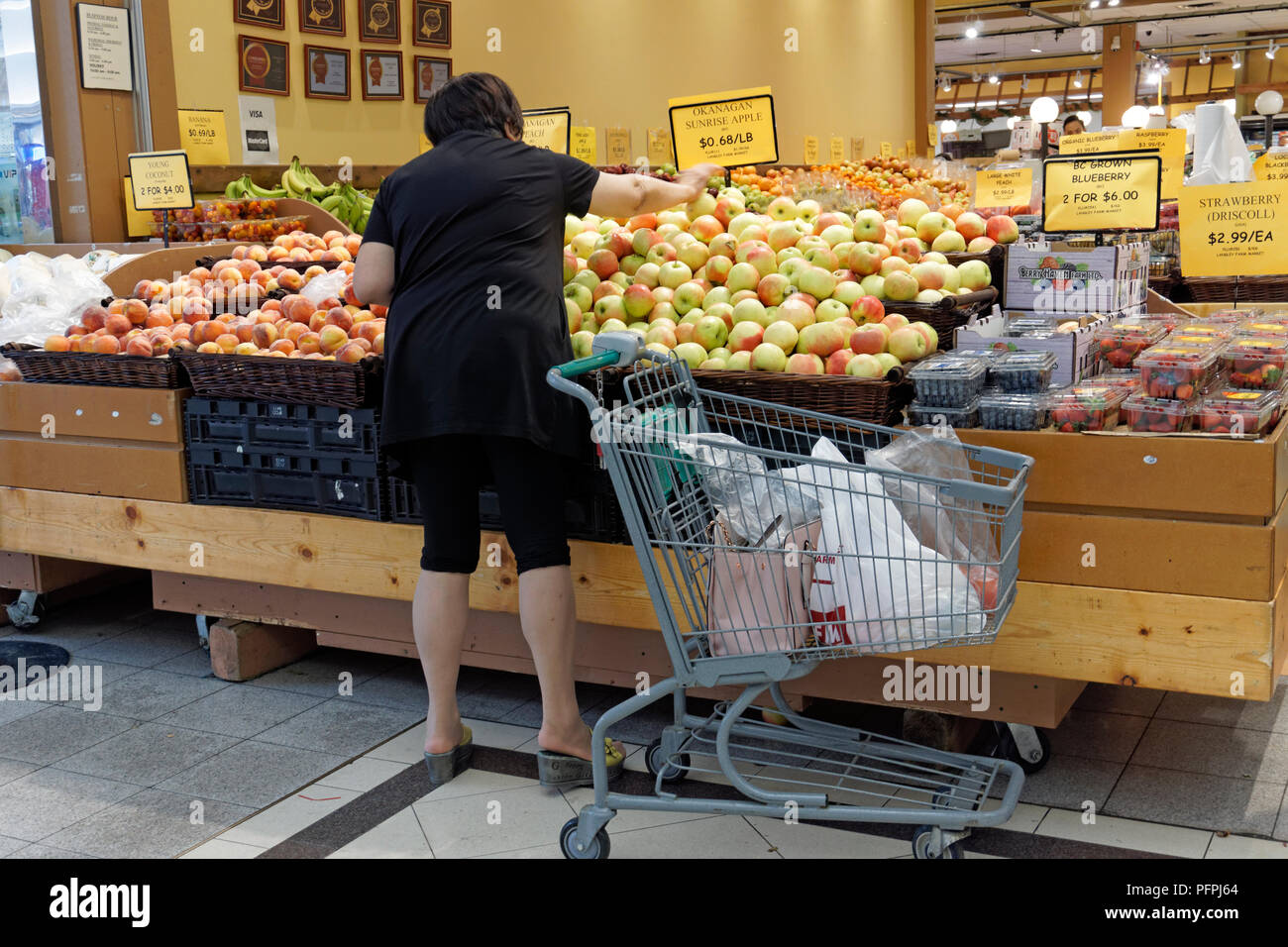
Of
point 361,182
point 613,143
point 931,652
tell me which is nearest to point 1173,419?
point 931,652

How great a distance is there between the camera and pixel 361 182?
6.61m

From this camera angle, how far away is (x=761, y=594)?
2414mm

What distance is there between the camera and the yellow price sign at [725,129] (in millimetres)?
4215

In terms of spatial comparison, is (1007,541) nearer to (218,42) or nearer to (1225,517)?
(1225,517)

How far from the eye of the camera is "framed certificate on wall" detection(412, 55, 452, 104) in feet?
24.7

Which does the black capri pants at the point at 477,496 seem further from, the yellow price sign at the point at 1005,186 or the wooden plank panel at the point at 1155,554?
the yellow price sign at the point at 1005,186

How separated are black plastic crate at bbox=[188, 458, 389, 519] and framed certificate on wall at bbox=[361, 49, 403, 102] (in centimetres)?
419

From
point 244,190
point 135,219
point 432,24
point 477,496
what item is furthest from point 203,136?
point 477,496

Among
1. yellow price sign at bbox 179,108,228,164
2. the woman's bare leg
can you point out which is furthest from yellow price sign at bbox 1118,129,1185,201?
yellow price sign at bbox 179,108,228,164

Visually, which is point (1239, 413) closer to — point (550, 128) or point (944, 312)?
point (944, 312)

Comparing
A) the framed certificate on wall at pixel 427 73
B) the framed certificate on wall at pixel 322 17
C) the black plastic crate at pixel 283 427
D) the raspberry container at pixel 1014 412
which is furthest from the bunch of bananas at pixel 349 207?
the raspberry container at pixel 1014 412

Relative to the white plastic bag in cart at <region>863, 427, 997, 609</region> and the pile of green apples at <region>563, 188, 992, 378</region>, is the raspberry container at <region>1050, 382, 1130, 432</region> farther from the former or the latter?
the pile of green apples at <region>563, 188, 992, 378</region>

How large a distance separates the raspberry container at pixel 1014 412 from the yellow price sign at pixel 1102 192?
1.06m
